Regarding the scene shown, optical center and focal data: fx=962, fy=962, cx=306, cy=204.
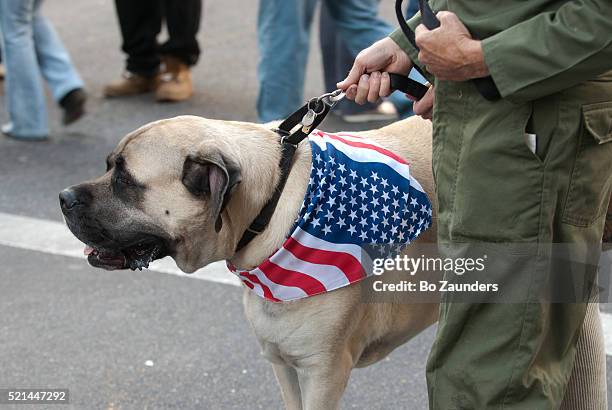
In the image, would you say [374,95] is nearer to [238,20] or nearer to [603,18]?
[603,18]

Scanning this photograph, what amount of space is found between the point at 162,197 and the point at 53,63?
411 centimetres

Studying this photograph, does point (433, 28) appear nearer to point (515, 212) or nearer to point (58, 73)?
point (515, 212)

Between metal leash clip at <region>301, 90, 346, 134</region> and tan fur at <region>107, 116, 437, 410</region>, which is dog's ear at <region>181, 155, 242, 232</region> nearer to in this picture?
tan fur at <region>107, 116, 437, 410</region>

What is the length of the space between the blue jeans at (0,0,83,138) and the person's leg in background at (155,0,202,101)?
818 millimetres

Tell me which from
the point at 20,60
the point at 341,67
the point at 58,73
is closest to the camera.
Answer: the point at 20,60

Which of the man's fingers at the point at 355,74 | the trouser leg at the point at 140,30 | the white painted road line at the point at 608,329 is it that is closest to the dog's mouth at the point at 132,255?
the man's fingers at the point at 355,74

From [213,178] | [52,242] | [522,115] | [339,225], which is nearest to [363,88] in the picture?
[339,225]

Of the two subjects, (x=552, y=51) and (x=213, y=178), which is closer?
(x=552, y=51)

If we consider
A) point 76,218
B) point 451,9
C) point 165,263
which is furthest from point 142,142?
point 165,263

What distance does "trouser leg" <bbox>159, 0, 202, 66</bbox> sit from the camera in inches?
270

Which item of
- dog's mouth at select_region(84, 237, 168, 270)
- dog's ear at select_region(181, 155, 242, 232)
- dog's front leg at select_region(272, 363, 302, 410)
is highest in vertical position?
dog's ear at select_region(181, 155, 242, 232)

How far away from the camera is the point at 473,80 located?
2.21m

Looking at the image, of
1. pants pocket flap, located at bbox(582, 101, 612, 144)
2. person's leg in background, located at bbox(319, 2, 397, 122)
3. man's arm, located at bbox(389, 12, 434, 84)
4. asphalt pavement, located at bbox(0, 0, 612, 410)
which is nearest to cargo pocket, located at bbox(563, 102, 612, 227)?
pants pocket flap, located at bbox(582, 101, 612, 144)

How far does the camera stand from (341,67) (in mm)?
6547
